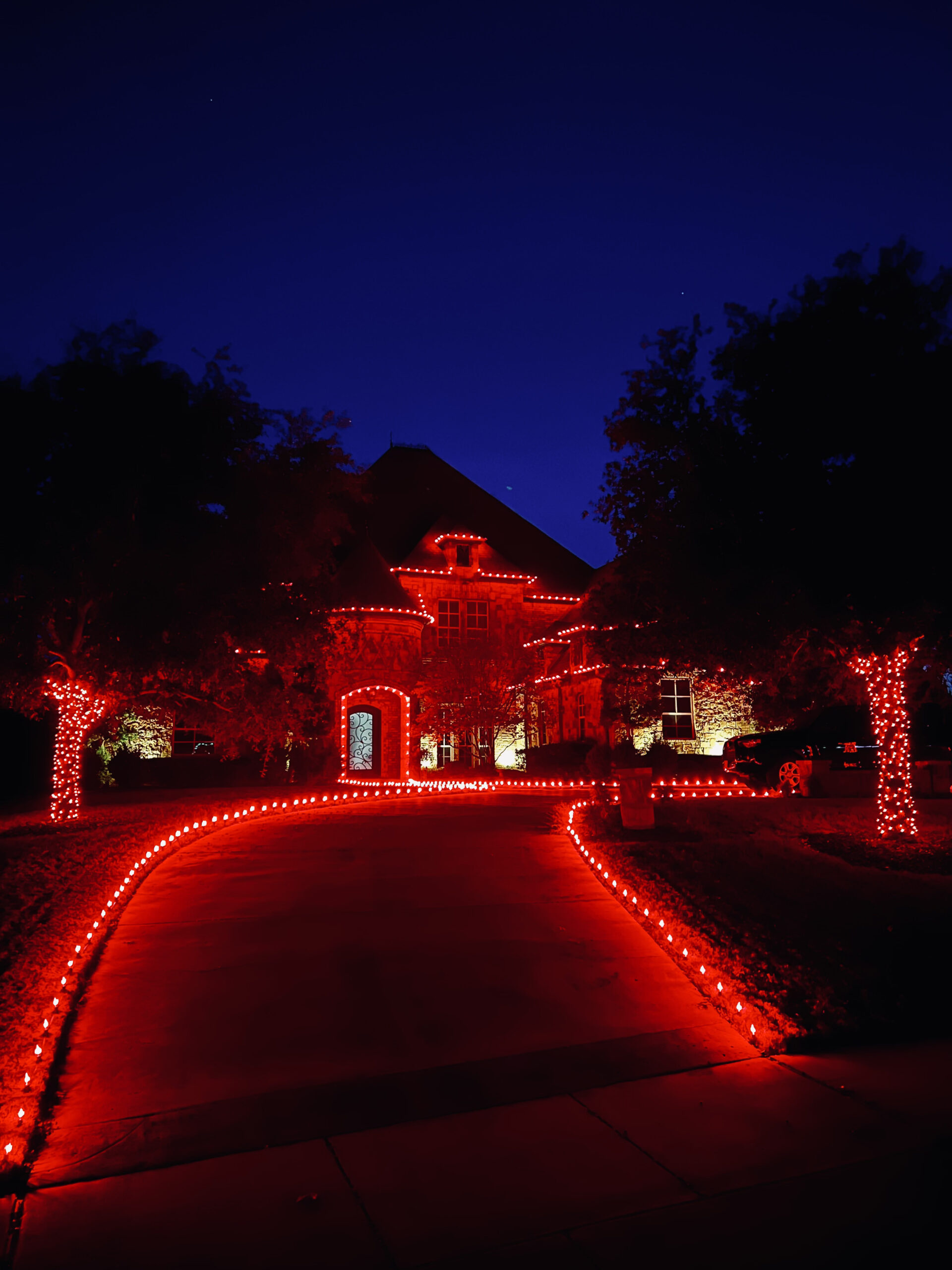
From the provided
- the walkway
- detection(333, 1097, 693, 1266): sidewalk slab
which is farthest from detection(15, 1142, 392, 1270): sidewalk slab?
detection(333, 1097, 693, 1266): sidewalk slab

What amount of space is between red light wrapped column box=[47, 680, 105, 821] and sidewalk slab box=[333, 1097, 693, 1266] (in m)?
11.3

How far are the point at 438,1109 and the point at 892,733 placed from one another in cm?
1033

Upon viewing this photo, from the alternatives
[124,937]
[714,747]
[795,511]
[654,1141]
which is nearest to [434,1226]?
[654,1141]

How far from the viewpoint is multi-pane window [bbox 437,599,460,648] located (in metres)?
27.9

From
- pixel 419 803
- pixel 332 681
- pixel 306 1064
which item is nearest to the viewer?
pixel 306 1064

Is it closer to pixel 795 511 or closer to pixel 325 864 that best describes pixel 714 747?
pixel 795 511

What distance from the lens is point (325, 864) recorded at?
9375mm

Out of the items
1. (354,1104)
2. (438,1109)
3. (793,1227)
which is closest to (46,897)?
(354,1104)

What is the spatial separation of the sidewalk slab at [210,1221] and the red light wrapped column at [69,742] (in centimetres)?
1110

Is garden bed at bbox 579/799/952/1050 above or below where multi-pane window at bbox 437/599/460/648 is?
below

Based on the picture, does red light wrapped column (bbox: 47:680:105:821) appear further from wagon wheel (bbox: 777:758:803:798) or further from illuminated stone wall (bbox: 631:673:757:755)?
illuminated stone wall (bbox: 631:673:757:755)

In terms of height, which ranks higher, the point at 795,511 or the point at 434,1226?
the point at 795,511

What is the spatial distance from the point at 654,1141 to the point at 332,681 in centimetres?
2019

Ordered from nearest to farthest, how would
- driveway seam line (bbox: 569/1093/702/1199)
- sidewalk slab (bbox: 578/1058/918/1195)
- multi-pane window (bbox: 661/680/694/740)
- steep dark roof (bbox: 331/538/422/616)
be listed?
driveway seam line (bbox: 569/1093/702/1199)
sidewalk slab (bbox: 578/1058/918/1195)
steep dark roof (bbox: 331/538/422/616)
multi-pane window (bbox: 661/680/694/740)
